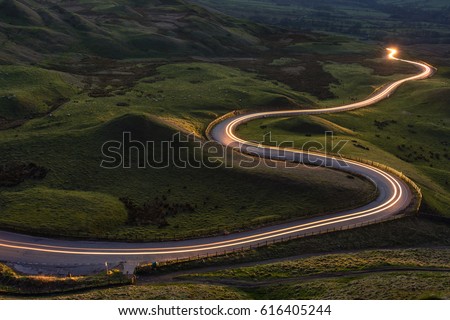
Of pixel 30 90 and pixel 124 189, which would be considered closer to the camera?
pixel 124 189

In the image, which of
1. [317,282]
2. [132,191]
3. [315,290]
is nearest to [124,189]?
[132,191]

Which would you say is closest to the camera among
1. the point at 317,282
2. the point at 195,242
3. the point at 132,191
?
the point at 317,282

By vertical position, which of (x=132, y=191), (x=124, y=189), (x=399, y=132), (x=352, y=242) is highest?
(x=399, y=132)

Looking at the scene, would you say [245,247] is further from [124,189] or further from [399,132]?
[399,132]

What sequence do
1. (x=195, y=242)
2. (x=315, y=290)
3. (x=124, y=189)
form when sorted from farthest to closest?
1. (x=124, y=189)
2. (x=195, y=242)
3. (x=315, y=290)

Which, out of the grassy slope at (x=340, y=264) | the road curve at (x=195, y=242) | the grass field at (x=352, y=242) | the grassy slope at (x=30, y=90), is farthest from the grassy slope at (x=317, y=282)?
the grassy slope at (x=30, y=90)

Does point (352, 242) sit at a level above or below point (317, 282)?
above

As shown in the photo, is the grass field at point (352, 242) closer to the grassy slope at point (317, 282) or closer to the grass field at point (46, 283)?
the grassy slope at point (317, 282)

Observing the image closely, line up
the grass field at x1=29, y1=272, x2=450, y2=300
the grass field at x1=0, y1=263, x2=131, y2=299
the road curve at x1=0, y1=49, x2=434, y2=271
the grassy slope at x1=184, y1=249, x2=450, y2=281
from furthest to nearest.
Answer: the road curve at x1=0, y1=49, x2=434, y2=271 < the grassy slope at x1=184, y1=249, x2=450, y2=281 < the grass field at x1=0, y1=263, x2=131, y2=299 < the grass field at x1=29, y1=272, x2=450, y2=300

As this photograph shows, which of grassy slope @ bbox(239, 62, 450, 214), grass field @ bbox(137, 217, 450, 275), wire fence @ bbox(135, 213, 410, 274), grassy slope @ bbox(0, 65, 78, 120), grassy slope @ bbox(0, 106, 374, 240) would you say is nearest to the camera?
wire fence @ bbox(135, 213, 410, 274)

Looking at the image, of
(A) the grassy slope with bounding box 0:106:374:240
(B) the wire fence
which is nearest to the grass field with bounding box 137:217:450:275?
(B) the wire fence

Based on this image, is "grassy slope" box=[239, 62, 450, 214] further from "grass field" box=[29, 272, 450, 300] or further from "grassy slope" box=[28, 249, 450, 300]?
"grass field" box=[29, 272, 450, 300]
